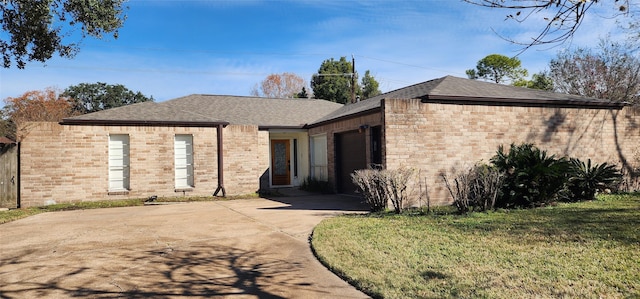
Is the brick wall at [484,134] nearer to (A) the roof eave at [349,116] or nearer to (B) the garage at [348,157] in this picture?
(A) the roof eave at [349,116]

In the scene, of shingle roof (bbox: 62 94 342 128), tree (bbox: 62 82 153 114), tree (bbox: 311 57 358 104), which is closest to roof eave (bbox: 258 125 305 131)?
shingle roof (bbox: 62 94 342 128)

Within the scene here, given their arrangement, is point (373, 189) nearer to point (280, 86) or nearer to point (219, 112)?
point (219, 112)

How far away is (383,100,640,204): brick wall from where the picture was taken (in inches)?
421

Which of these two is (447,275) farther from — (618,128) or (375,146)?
(618,128)


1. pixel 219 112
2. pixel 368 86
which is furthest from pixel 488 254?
pixel 368 86

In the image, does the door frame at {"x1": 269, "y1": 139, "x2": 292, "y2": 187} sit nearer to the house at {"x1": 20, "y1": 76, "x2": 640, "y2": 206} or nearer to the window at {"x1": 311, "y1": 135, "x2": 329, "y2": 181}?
the house at {"x1": 20, "y1": 76, "x2": 640, "y2": 206}

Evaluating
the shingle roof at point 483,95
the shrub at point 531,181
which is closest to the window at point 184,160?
the shingle roof at point 483,95

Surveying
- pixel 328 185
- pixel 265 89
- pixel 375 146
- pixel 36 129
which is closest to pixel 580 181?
pixel 375 146

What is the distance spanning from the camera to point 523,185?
9.77m

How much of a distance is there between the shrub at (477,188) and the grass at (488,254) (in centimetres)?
37

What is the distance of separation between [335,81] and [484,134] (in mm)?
27806

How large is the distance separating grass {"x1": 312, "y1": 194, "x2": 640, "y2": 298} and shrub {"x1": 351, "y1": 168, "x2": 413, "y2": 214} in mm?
796

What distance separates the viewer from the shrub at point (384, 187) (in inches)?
372

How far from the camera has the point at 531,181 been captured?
32.1ft
